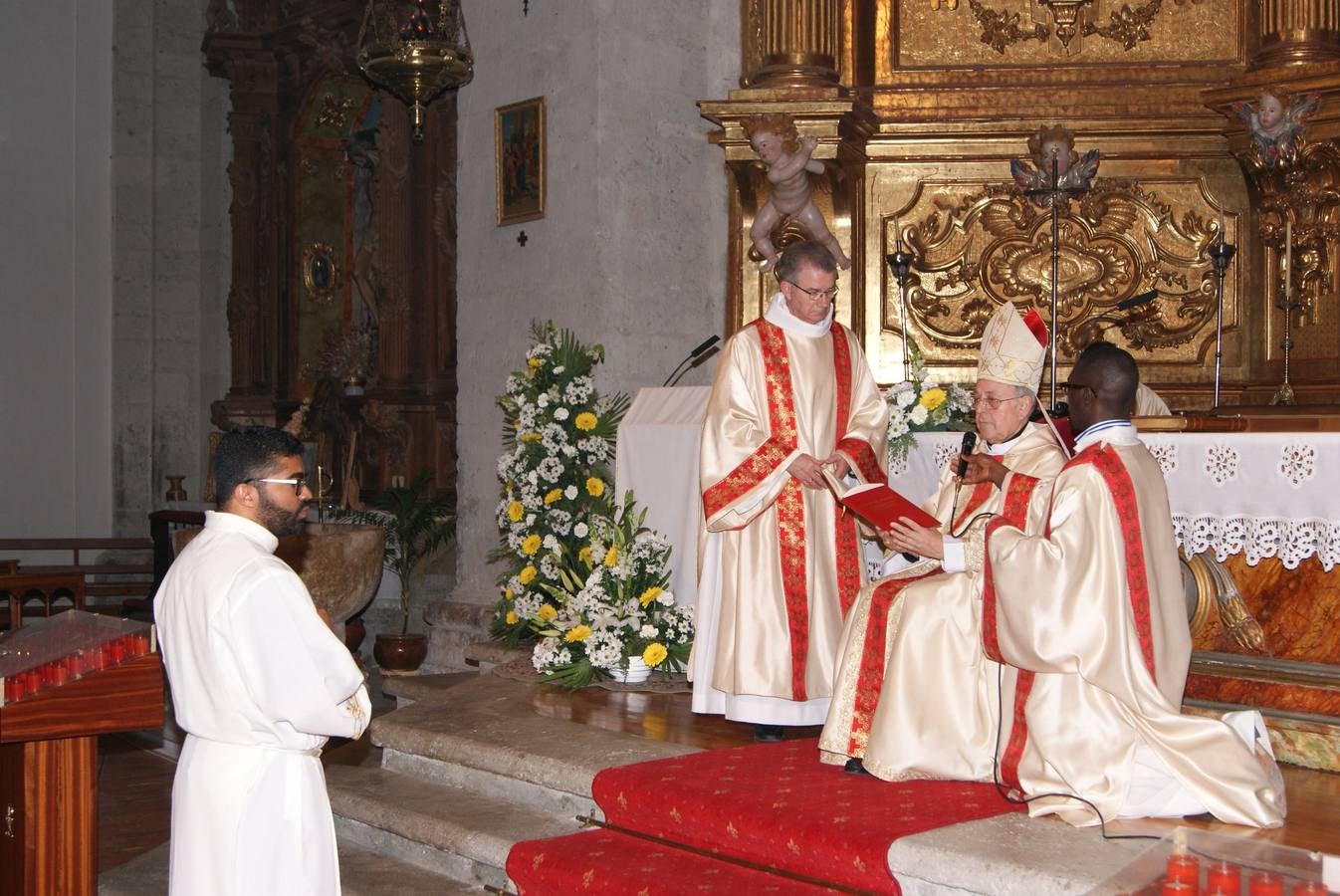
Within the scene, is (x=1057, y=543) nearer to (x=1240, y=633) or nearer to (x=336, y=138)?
(x=1240, y=633)

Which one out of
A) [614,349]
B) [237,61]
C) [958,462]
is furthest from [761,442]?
[237,61]

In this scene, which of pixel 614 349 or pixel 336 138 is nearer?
pixel 614 349

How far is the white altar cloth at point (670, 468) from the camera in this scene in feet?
22.6

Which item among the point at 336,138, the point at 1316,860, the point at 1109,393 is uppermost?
the point at 336,138

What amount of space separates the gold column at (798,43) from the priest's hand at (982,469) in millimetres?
4040

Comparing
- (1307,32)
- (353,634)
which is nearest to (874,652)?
(1307,32)

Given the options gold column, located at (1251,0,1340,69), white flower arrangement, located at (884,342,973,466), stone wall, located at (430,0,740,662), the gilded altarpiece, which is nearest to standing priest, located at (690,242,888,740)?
white flower arrangement, located at (884,342,973,466)

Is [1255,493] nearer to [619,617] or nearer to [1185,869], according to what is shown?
A: [1185,869]

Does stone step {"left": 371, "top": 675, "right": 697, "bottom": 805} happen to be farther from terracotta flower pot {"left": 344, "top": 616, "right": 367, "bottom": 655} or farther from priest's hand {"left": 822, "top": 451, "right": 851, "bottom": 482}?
terracotta flower pot {"left": 344, "top": 616, "right": 367, "bottom": 655}

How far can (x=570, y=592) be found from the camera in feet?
23.6

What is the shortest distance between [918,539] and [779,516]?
1246 mm

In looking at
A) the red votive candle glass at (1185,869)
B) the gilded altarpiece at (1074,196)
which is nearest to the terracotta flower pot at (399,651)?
the gilded altarpiece at (1074,196)

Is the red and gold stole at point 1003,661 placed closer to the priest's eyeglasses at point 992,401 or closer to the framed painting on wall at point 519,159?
the priest's eyeglasses at point 992,401

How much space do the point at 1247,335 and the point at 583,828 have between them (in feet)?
15.1
